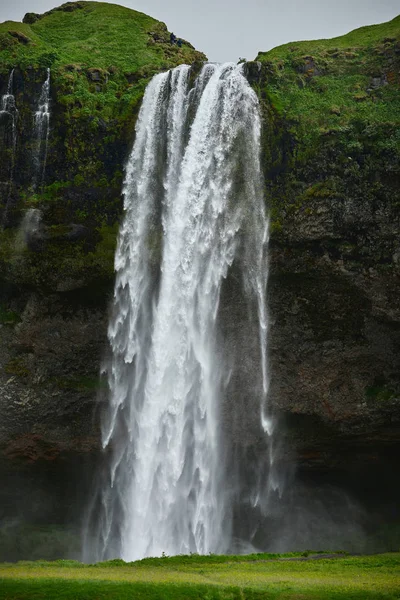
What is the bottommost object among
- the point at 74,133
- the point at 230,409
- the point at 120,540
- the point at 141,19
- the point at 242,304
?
the point at 120,540

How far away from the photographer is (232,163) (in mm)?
28141

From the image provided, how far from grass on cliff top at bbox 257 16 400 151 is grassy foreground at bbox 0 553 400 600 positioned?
18072 mm

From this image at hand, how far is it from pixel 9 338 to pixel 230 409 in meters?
11.2

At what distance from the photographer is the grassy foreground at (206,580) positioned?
46.3ft

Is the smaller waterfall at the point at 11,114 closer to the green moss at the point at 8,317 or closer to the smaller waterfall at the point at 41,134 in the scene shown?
the smaller waterfall at the point at 41,134

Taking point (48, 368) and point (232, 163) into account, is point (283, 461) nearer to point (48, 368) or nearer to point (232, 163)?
point (48, 368)

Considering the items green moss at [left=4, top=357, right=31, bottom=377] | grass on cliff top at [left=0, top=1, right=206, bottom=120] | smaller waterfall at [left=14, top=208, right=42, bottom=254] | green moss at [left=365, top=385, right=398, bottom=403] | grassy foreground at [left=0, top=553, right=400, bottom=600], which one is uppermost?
grass on cliff top at [left=0, top=1, right=206, bottom=120]

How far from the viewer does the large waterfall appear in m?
26.0

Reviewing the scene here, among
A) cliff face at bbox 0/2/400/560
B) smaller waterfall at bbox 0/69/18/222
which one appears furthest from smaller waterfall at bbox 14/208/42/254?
smaller waterfall at bbox 0/69/18/222

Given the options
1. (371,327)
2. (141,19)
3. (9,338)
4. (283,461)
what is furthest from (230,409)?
(141,19)

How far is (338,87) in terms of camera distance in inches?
1179

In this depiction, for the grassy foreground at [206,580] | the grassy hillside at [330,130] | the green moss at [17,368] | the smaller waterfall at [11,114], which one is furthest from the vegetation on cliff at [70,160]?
the grassy foreground at [206,580]

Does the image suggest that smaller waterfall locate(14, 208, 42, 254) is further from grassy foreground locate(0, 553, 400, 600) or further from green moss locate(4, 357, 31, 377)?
grassy foreground locate(0, 553, 400, 600)

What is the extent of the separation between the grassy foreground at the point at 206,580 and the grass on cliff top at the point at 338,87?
18.1 meters
